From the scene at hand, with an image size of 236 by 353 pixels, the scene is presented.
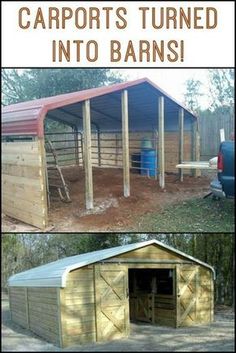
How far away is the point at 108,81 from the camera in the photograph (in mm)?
1985

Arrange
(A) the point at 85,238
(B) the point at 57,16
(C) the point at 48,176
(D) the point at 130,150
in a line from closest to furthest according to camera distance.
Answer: (B) the point at 57,16 → (C) the point at 48,176 → (D) the point at 130,150 → (A) the point at 85,238

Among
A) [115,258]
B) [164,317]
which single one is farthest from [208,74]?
[164,317]

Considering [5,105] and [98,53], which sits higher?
[98,53]

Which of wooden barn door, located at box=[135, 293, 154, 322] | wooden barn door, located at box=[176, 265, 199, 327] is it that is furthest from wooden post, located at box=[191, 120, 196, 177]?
wooden barn door, located at box=[135, 293, 154, 322]

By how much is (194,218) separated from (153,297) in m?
2.44

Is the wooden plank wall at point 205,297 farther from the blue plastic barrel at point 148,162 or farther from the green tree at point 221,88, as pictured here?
the green tree at point 221,88

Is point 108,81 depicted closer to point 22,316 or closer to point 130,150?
point 130,150

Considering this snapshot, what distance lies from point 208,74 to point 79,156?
0.78m

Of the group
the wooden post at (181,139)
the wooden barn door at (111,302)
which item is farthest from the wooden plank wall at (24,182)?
the wooden barn door at (111,302)

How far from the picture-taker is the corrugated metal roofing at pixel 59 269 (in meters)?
2.47

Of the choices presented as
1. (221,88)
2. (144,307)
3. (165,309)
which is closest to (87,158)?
(221,88)

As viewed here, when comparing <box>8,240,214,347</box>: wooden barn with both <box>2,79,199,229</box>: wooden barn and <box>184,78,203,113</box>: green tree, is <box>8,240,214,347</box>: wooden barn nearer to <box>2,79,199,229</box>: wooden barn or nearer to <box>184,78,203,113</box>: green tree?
<box>2,79,199,229</box>: wooden barn

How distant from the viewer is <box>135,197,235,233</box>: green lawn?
6.95ft

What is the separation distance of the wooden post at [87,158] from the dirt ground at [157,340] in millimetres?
798
